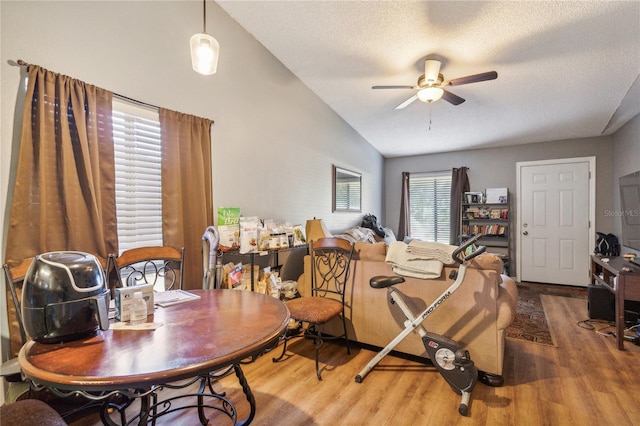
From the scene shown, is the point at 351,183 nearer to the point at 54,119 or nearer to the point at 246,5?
the point at 246,5

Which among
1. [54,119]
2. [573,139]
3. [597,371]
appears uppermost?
[573,139]

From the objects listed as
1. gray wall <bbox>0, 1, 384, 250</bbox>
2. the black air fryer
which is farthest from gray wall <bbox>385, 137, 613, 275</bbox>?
the black air fryer

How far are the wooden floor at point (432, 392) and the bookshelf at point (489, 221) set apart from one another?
282 centimetres

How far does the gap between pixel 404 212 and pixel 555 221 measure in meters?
2.51

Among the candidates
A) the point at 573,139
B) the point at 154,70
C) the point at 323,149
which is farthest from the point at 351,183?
the point at 573,139

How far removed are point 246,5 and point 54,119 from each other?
71.5 inches

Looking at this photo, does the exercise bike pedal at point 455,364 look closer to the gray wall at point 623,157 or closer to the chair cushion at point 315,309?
the chair cushion at point 315,309

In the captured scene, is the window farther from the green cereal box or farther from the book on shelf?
the green cereal box

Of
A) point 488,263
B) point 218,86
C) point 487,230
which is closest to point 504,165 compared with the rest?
point 487,230

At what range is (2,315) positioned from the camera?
1.49 metres

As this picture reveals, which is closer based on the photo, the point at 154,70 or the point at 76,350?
the point at 76,350

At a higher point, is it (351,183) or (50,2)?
(50,2)

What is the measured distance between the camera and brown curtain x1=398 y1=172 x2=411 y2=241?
6168mm

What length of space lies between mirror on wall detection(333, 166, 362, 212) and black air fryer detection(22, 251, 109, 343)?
3583 mm
